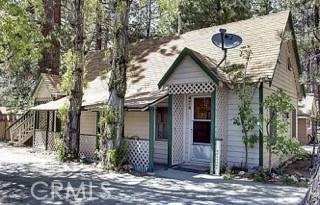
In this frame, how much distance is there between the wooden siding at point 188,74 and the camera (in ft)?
33.6

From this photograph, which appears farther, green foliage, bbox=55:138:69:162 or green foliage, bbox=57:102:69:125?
green foliage, bbox=57:102:69:125

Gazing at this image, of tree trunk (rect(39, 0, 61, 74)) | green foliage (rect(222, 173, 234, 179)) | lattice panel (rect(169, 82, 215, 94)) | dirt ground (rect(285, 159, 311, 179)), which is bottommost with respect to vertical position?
dirt ground (rect(285, 159, 311, 179))

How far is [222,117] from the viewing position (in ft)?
34.4

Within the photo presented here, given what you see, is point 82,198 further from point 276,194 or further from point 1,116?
point 1,116

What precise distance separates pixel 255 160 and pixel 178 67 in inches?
162

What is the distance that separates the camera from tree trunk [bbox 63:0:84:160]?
12.4 meters

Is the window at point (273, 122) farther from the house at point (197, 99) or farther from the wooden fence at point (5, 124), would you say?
the wooden fence at point (5, 124)

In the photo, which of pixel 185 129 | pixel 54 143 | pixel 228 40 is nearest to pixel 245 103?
pixel 228 40

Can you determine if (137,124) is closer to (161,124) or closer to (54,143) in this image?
(161,124)

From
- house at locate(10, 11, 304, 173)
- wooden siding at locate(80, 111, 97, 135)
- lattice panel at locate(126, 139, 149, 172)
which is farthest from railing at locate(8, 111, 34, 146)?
lattice panel at locate(126, 139, 149, 172)

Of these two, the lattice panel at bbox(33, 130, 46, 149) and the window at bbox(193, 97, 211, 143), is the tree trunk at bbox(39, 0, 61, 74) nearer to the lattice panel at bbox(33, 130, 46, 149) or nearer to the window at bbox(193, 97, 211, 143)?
the lattice panel at bbox(33, 130, 46, 149)

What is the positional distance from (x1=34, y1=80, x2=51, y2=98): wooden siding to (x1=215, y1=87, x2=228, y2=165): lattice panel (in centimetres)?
→ 1040

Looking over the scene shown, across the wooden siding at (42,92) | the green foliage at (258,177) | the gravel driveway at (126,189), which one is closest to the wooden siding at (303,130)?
the green foliage at (258,177)

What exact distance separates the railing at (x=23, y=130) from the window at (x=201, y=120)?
1106cm
